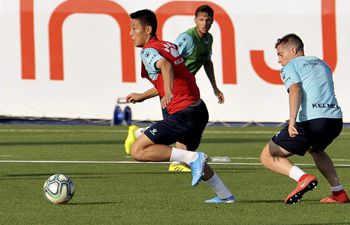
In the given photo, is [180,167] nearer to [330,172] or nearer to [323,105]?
[330,172]

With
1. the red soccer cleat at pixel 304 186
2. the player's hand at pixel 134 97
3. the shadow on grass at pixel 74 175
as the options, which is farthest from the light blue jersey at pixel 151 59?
the shadow on grass at pixel 74 175

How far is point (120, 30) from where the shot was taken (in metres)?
30.7

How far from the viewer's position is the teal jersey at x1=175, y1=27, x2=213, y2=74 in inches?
752

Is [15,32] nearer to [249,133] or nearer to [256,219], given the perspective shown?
[249,133]

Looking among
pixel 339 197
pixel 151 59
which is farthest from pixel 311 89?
pixel 151 59

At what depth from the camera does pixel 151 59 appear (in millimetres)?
13258

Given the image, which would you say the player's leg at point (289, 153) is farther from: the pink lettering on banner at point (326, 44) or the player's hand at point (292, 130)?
the pink lettering on banner at point (326, 44)

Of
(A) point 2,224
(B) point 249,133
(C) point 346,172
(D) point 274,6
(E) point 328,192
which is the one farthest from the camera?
(D) point 274,6

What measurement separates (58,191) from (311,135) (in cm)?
276

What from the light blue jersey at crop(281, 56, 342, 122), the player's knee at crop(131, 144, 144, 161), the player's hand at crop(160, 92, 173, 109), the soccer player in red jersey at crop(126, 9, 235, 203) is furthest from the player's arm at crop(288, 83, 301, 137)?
the player's knee at crop(131, 144, 144, 161)

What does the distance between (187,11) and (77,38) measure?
2.82 meters

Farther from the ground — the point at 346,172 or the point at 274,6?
the point at 274,6

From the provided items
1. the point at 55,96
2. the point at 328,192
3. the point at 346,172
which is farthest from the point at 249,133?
the point at 328,192

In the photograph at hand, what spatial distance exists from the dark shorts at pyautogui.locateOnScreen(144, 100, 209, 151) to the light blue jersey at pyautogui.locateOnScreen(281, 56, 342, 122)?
1098 millimetres
